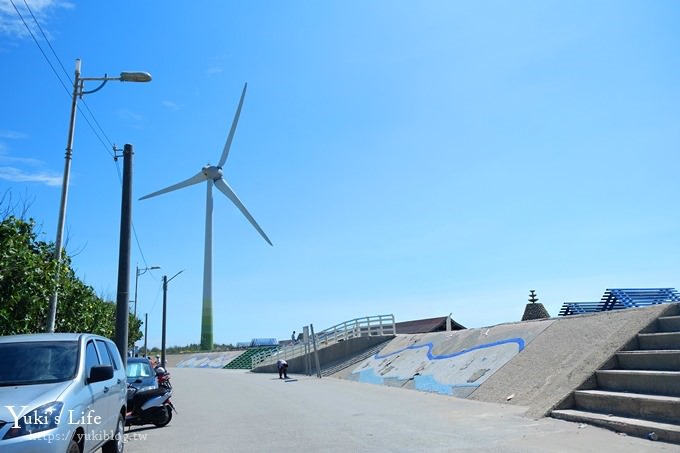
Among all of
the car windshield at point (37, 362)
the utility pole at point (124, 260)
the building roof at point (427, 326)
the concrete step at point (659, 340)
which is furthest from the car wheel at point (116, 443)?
the building roof at point (427, 326)

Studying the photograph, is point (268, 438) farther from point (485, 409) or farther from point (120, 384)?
point (485, 409)

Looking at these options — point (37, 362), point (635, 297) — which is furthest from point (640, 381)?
point (635, 297)

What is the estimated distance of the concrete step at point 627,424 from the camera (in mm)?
8492

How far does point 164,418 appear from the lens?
12.2 m

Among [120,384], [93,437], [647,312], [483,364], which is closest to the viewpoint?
[93,437]

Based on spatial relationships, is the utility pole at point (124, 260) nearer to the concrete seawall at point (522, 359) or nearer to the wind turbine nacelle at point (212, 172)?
the concrete seawall at point (522, 359)

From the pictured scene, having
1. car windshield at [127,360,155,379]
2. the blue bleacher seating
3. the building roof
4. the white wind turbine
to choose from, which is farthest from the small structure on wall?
the white wind turbine

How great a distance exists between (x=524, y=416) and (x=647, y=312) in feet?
13.3

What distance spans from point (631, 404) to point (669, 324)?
293cm

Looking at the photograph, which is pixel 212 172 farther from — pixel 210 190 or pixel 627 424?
pixel 627 424

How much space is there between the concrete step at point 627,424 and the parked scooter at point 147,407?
8008mm

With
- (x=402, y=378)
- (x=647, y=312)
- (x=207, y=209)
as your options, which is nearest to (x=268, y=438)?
(x=647, y=312)

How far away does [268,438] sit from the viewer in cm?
1016

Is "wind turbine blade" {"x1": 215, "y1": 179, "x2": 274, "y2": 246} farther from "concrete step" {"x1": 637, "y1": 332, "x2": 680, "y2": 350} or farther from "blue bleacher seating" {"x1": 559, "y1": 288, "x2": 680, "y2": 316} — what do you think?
"concrete step" {"x1": 637, "y1": 332, "x2": 680, "y2": 350}
